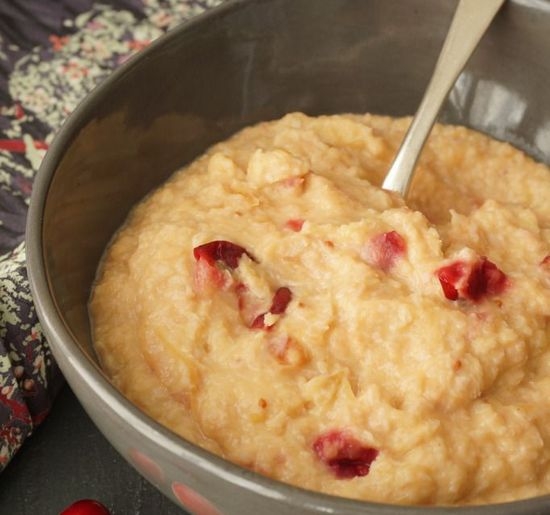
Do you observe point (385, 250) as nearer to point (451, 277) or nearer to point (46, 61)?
point (451, 277)

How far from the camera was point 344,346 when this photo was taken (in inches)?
68.1

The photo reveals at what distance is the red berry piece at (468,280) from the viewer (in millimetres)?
1771

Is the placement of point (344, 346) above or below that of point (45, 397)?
above

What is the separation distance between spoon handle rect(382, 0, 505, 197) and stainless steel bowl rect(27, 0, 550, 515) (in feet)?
0.23

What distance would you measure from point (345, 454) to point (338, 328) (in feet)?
0.83

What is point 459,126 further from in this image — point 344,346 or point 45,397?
point 45,397

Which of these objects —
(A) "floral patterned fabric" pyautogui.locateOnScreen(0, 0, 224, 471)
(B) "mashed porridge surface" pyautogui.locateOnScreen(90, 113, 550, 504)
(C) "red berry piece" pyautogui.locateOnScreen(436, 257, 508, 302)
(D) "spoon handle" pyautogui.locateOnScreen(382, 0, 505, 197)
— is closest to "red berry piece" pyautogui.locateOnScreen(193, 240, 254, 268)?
(B) "mashed porridge surface" pyautogui.locateOnScreen(90, 113, 550, 504)

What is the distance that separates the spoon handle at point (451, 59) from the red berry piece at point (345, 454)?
2.64ft

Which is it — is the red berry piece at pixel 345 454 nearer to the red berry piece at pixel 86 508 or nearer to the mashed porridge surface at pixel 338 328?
the mashed porridge surface at pixel 338 328

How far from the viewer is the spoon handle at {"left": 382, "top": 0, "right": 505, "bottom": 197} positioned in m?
2.21

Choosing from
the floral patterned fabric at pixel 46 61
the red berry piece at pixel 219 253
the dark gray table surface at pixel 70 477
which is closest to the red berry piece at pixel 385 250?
the red berry piece at pixel 219 253

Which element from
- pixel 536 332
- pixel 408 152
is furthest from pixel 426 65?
pixel 536 332

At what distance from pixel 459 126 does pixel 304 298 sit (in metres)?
0.88

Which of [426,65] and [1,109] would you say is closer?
[426,65]
